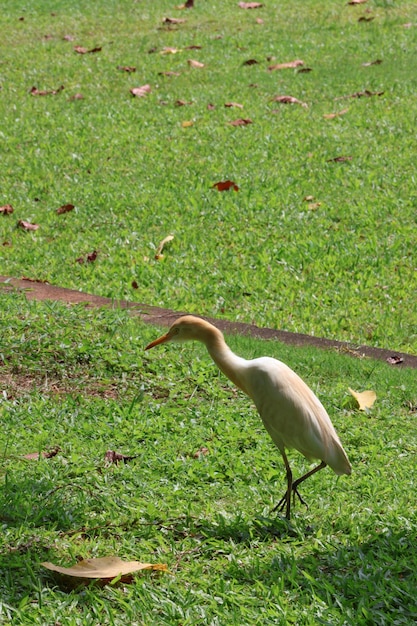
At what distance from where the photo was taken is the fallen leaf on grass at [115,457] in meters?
4.97

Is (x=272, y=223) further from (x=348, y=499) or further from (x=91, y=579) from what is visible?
(x=91, y=579)

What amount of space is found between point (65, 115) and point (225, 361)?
7.08 m

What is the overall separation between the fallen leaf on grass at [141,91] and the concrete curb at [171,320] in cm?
459

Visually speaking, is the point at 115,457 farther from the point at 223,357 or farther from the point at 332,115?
the point at 332,115

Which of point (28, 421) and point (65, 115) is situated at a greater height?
point (28, 421)

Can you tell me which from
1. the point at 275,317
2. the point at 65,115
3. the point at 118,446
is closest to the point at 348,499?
the point at 118,446

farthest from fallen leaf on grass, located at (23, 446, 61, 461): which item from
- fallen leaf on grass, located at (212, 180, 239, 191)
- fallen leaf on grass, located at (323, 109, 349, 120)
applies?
fallen leaf on grass, located at (323, 109, 349, 120)

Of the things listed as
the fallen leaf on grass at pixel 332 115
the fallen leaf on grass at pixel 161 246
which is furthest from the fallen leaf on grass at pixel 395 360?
the fallen leaf on grass at pixel 332 115

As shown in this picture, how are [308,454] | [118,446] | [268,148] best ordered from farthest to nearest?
[268,148] → [118,446] → [308,454]

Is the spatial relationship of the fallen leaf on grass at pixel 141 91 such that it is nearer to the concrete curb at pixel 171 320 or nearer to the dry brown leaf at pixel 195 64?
the dry brown leaf at pixel 195 64

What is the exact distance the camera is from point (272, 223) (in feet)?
28.1

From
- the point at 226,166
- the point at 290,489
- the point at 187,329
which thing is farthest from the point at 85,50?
the point at 290,489

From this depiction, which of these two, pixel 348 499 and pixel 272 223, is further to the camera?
pixel 272 223

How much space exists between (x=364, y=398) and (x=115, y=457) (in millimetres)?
1574
